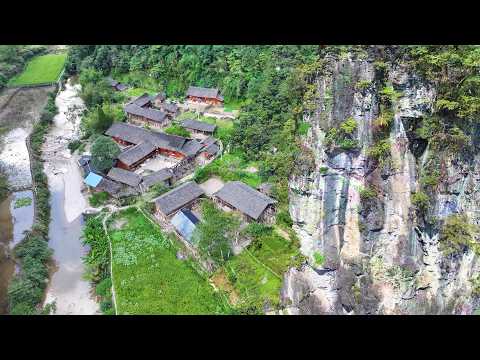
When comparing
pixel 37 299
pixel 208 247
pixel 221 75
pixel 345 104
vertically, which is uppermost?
pixel 345 104

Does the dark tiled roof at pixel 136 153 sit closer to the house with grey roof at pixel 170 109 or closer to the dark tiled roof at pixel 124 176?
the dark tiled roof at pixel 124 176

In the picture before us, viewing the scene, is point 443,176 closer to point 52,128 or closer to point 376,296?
point 376,296

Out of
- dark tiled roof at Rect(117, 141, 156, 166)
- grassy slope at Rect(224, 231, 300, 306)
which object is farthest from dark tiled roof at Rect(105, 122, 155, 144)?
grassy slope at Rect(224, 231, 300, 306)

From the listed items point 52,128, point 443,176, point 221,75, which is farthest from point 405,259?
point 52,128

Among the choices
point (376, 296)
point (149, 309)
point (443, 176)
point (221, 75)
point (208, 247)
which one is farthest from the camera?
point (221, 75)

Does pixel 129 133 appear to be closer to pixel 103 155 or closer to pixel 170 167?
pixel 103 155

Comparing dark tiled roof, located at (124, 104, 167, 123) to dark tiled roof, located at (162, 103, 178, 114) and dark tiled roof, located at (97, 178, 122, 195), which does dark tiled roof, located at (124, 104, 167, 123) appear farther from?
dark tiled roof, located at (97, 178, 122, 195)

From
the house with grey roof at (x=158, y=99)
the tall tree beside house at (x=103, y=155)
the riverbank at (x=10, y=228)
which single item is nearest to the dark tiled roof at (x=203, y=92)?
the house with grey roof at (x=158, y=99)
